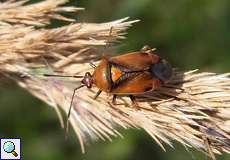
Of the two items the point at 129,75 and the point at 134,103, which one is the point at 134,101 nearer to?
the point at 134,103

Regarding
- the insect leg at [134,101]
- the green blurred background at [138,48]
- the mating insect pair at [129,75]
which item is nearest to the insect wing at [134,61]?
the mating insect pair at [129,75]

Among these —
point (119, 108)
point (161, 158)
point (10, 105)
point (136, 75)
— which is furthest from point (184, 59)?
point (119, 108)

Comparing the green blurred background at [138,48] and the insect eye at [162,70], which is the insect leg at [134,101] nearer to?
the insect eye at [162,70]

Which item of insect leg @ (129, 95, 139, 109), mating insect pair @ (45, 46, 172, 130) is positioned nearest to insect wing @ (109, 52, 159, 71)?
mating insect pair @ (45, 46, 172, 130)

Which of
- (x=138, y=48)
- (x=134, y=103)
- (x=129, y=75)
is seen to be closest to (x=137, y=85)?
(x=129, y=75)

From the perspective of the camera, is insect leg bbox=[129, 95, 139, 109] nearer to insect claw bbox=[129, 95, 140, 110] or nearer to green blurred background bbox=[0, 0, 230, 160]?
insect claw bbox=[129, 95, 140, 110]

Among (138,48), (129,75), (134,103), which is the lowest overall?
(134,103)
